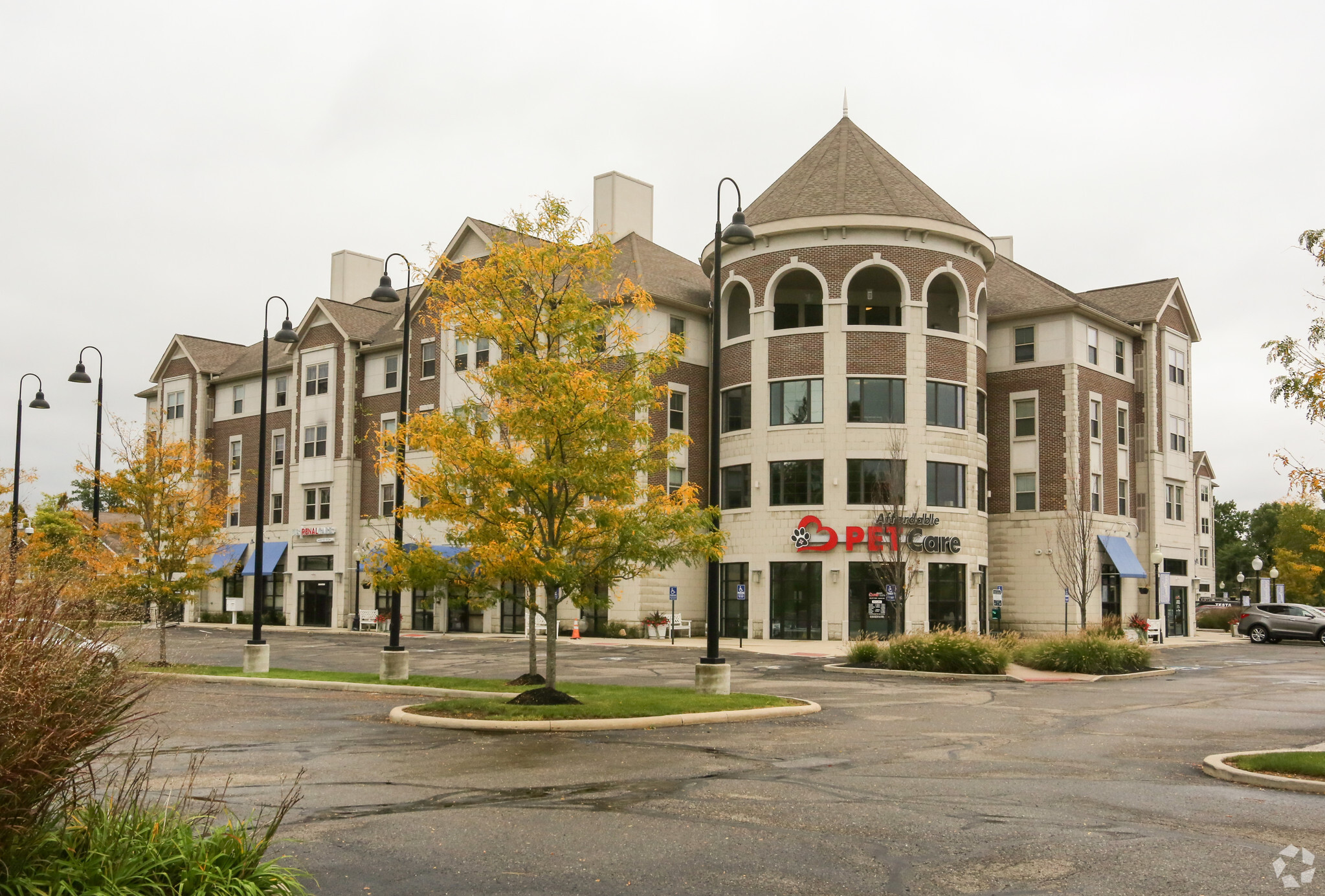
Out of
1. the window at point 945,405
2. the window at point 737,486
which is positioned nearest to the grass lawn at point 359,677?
the window at point 737,486

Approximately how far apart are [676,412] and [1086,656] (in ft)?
73.6

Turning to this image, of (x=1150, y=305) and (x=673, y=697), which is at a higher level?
(x=1150, y=305)

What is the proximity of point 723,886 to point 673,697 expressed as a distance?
1145 cm

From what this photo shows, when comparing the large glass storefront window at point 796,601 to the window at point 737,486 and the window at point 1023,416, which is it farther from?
the window at point 1023,416

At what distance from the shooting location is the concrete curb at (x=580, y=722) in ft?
50.7

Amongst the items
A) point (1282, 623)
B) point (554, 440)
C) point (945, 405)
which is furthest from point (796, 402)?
point (554, 440)

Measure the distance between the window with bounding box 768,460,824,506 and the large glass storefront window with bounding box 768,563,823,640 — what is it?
7.91ft

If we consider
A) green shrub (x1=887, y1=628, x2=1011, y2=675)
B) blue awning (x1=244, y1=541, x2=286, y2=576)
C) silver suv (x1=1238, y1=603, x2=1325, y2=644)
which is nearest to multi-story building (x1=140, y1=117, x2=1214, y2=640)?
blue awning (x1=244, y1=541, x2=286, y2=576)

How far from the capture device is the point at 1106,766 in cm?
1249

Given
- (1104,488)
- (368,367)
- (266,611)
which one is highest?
(368,367)

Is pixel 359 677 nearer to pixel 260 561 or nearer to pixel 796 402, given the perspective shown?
pixel 260 561

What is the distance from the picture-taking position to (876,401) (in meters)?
42.8

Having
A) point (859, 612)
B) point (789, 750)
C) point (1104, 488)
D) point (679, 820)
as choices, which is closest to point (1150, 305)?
point (1104, 488)

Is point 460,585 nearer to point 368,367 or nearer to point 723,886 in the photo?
point 723,886
